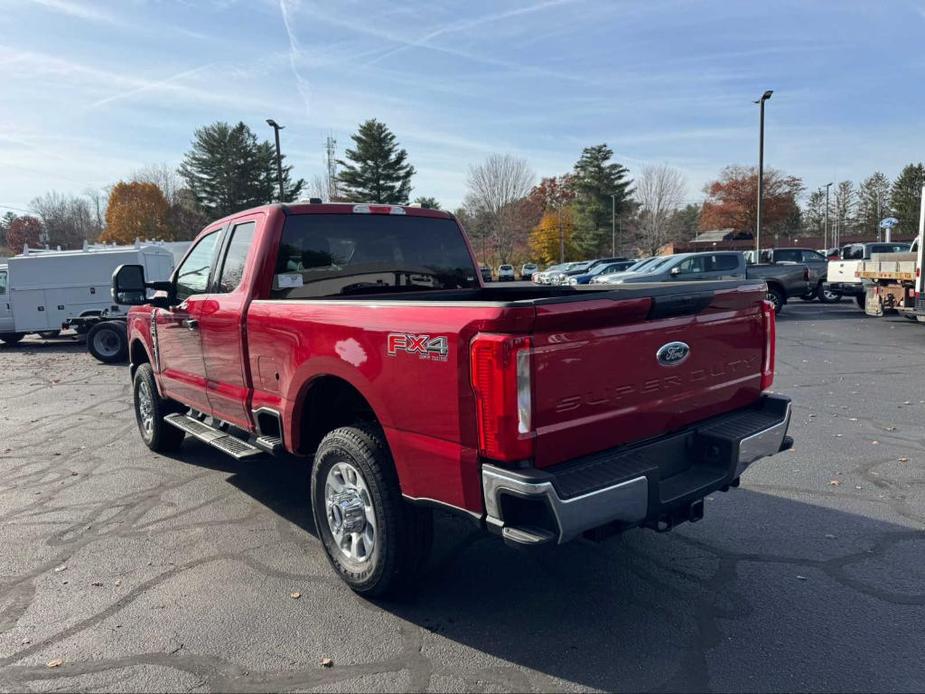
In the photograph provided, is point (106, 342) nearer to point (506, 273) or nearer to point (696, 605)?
point (696, 605)

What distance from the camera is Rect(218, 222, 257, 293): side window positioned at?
4574mm

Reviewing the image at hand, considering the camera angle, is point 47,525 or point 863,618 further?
point 47,525

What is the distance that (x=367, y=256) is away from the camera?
468cm

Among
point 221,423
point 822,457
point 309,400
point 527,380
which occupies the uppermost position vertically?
point 527,380

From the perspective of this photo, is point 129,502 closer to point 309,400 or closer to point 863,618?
point 309,400

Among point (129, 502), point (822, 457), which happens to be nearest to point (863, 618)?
point (822, 457)

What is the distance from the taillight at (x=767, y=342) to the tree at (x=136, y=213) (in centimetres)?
6826

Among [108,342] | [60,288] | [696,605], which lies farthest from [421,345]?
[60,288]

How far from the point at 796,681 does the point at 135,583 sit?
344 cm

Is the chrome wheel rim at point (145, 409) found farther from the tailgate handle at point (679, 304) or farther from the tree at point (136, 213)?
the tree at point (136, 213)

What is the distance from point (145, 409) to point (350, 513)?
4120mm

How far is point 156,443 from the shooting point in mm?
6391

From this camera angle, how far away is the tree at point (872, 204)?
85.7 meters

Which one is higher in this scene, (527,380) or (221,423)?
(527,380)
